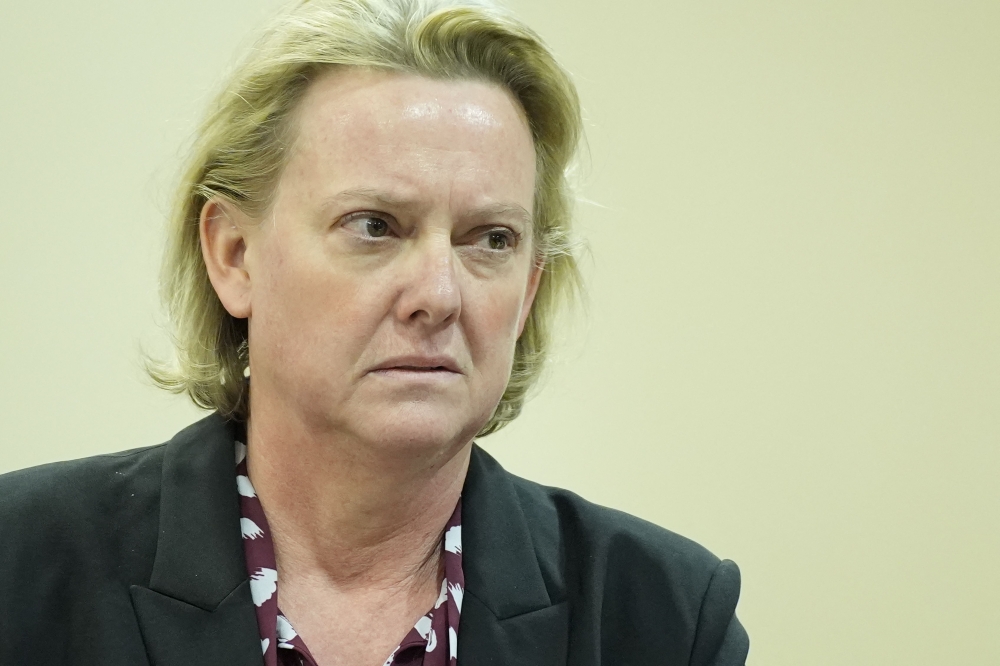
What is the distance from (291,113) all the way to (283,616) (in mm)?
700

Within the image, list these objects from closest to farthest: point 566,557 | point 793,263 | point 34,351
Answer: point 566,557 < point 34,351 < point 793,263

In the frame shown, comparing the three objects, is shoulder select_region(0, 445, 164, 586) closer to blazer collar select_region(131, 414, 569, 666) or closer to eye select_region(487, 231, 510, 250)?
blazer collar select_region(131, 414, 569, 666)

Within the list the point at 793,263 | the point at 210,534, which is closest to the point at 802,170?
the point at 793,263

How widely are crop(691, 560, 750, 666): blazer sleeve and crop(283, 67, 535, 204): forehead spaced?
2.25ft

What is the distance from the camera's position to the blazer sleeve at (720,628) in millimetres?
1865

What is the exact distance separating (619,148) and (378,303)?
141cm

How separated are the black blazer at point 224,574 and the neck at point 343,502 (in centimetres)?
7

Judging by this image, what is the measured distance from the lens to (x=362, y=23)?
68.3 inches

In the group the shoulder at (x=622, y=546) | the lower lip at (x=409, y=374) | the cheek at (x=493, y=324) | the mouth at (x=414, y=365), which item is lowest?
the shoulder at (x=622, y=546)

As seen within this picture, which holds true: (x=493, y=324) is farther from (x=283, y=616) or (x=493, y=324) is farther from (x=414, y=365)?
(x=283, y=616)

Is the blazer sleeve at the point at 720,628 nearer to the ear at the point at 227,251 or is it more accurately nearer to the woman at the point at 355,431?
the woman at the point at 355,431

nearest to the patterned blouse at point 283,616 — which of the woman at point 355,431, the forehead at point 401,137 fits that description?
the woman at point 355,431

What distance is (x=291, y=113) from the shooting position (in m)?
1.74

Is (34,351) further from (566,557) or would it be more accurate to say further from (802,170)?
(802,170)
